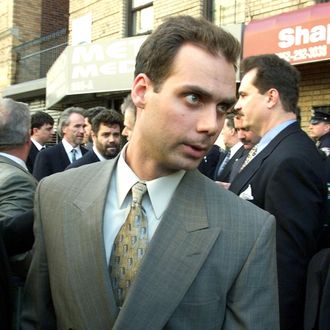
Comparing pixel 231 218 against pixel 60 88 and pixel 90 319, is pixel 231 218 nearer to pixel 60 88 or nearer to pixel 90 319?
pixel 90 319

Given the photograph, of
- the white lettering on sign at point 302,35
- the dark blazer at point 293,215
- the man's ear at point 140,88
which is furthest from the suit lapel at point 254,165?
the white lettering on sign at point 302,35

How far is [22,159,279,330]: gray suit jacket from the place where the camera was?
1702 mm

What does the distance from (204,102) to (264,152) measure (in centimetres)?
134

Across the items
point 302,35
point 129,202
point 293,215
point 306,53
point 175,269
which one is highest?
point 302,35

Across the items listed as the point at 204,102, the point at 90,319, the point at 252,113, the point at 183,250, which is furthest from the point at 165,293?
the point at 252,113

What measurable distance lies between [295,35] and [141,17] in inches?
215

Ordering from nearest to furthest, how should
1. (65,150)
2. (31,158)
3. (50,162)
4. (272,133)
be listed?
(272,133)
(50,162)
(65,150)
(31,158)

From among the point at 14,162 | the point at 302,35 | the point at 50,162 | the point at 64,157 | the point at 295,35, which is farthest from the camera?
the point at 295,35

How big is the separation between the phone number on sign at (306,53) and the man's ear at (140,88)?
6178 mm

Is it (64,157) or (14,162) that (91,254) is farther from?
(64,157)

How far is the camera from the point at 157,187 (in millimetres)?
1899

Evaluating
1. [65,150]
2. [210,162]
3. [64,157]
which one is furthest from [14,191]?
[210,162]

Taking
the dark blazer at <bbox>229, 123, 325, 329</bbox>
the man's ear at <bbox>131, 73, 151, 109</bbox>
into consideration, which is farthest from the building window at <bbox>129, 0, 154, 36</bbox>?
the man's ear at <bbox>131, 73, 151, 109</bbox>

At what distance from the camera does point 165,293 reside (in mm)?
1696
